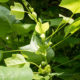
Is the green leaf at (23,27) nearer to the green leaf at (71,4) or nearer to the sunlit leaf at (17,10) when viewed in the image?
the sunlit leaf at (17,10)

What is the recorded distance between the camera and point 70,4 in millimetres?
360

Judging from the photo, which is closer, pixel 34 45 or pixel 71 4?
pixel 71 4

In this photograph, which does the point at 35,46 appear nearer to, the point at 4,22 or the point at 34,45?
the point at 34,45

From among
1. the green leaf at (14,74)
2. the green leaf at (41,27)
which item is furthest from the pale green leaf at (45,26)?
the green leaf at (14,74)

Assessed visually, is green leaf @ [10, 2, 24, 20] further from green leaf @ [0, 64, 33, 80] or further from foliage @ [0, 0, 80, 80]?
green leaf @ [0, 64, 33, 80]

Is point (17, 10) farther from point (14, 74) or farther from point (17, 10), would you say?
point (14, 74)

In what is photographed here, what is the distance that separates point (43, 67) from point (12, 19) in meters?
0.17

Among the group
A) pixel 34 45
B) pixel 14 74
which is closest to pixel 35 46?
pixel 34 45

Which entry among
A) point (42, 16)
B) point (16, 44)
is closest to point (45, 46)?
point (16, 44)

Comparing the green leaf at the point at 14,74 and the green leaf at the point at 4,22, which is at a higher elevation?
the green leaf at the point at 4,22

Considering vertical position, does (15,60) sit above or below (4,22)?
below

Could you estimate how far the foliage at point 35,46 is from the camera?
0.39 meters

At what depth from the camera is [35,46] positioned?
47cm

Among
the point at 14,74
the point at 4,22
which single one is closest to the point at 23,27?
the point at 4,22
